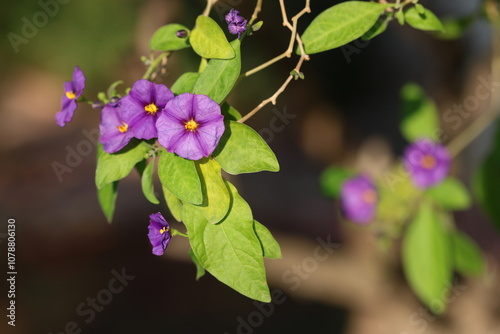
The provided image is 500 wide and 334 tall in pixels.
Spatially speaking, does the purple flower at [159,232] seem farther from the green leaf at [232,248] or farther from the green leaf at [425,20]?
the green leaf at [425,20]

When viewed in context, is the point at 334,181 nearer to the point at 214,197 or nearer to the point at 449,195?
the point at 449,195

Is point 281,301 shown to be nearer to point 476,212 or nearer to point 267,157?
point 476,212

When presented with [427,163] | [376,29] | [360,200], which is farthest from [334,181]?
[376,29]

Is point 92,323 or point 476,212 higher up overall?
point 92,323

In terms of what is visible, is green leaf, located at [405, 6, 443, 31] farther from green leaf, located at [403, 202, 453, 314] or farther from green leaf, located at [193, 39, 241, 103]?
green leaf, located at [403, 202, 453, 314]

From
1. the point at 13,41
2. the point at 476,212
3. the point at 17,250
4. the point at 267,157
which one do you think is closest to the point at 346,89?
the point at 476,212

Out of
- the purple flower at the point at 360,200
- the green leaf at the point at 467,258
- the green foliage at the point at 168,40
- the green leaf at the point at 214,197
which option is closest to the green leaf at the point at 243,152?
the green leaf at the point at 214,197

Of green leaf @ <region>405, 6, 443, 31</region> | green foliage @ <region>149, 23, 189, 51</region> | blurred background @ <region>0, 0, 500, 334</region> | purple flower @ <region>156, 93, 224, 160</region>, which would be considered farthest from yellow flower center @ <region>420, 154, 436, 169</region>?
purple flower @ <region>156, 93, 224, 160</region>
